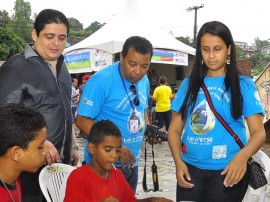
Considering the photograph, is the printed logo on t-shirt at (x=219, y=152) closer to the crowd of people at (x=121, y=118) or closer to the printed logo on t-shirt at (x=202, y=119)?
the crowd of people at (x=121, y=118)

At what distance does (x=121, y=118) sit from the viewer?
8.44 feet

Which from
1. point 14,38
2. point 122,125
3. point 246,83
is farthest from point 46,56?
point 14,38

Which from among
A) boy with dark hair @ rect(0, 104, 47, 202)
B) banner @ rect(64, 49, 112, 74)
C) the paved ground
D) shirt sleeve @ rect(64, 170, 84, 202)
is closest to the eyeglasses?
shirt sleeve @ rect(64, 170, 84, 202)

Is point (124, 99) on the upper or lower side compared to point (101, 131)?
upper

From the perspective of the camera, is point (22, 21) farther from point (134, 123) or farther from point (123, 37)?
point (134, 123)

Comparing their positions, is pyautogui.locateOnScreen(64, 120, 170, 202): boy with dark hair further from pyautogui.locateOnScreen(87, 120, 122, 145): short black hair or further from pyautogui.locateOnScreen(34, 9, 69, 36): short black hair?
pyautogui.locateOnScreen(34, 9, 69, 36): short black hair

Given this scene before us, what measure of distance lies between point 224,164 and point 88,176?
829mm

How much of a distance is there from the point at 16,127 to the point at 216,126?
116cm

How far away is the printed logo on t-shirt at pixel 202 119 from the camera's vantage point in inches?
86.0

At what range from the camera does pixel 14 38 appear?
77.6ft

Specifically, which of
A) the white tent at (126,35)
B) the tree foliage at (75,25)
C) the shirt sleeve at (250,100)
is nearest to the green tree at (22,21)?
Answer: the tree foliage at (75,25)

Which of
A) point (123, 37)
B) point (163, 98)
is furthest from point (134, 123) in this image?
point (123, 37)

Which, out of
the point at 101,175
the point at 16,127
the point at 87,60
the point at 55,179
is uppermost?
the point at 87,60

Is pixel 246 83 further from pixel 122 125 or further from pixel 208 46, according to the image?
pixel 122 125
